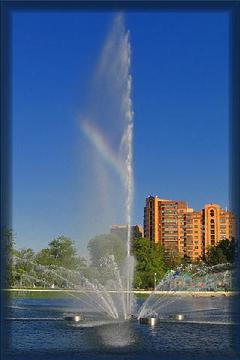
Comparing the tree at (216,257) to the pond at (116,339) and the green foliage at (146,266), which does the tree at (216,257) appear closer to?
the green foliage at (146,266)

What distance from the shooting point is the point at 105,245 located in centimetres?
1745

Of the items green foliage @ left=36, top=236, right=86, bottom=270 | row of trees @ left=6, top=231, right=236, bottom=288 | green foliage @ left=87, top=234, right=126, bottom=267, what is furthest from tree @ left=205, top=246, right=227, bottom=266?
green foliage @ left=87, top=234, right=126, bottom=267

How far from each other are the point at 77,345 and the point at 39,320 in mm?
4159

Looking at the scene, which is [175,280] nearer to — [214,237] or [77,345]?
[77,345]

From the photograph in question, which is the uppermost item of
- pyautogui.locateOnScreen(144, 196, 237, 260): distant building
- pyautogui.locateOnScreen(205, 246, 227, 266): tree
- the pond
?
pyautogui.locateOnScreen(144, 196, 237, 260): distant building

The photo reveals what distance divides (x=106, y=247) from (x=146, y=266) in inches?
747

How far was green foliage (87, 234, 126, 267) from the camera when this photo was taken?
15.0m

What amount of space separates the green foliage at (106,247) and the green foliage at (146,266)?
44.0 ft

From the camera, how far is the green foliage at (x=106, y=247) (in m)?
15.0

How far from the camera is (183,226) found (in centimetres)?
6625

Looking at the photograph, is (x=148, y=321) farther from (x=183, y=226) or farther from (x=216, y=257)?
(x=183, y=226)

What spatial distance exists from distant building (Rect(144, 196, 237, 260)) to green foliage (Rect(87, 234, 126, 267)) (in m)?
41.0

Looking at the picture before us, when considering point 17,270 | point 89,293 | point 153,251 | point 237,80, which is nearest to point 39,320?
point 89,293

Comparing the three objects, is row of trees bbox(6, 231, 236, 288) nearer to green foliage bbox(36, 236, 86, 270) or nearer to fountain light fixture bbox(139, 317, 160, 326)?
green foliage bbox(36, 236, 86, 270)
